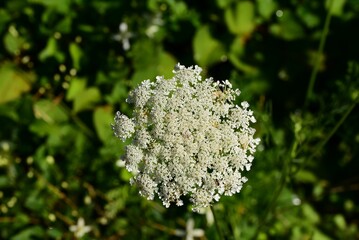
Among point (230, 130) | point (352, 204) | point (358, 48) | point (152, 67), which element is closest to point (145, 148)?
point (230, 130)

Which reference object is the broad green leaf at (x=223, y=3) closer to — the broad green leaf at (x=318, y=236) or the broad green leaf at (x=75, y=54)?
the broad green leaf at (x=75, y=54)

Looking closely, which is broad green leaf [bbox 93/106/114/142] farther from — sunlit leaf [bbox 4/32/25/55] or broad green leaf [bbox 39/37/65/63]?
sunlit leaf [bbox 4/32/25/55]

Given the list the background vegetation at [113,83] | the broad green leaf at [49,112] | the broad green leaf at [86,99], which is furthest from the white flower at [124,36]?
the broad green leaf at [49,112]

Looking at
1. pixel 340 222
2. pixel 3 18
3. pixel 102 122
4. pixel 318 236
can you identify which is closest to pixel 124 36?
pixel 102 122

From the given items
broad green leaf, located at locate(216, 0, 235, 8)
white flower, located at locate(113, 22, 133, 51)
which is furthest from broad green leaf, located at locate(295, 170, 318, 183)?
white flower, located at locate(113, 22, 133, 51)

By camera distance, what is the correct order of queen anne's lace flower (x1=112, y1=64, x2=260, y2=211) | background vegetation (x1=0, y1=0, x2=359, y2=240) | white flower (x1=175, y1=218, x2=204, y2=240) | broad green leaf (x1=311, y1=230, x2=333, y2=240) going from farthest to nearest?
broad green leaf (x1=311, y1=230, x2=333, y2=240) → background vegetation (x1=0, y1=0, x2=359, y2=240) → white flower (x1=175, y1=218, x2=204, y2=240) → queen anne's lace flower (x1=112, y1=64, x2=260, y2=211)

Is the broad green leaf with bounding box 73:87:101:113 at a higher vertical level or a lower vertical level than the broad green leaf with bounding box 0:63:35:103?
lower

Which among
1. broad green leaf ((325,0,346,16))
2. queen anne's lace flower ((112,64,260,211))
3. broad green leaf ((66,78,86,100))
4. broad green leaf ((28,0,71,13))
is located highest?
broad green leaf ((28,0,71,13))
